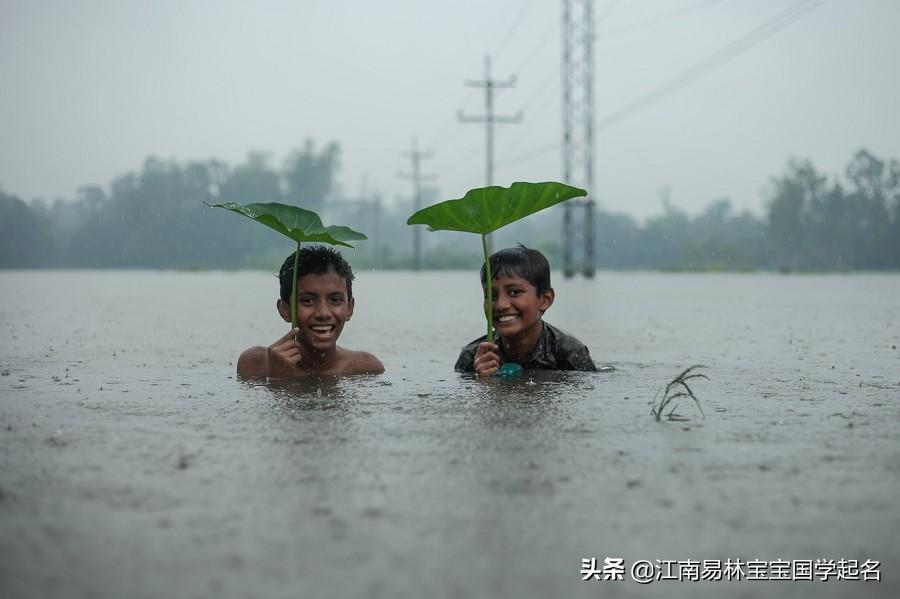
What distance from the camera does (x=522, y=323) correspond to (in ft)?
16.0

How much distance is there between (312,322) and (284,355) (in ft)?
1.01

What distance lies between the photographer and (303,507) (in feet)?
6.77

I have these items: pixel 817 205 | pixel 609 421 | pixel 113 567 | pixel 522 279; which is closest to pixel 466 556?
pixel 113 567

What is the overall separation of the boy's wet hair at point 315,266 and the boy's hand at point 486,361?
775 mm

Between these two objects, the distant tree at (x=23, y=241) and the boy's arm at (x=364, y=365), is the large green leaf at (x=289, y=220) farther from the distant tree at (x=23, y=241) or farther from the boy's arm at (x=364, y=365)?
the distant tree at (x=23, y=241)

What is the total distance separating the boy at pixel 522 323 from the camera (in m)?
4.77

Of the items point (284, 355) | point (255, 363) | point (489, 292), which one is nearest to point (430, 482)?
point (284, 355)

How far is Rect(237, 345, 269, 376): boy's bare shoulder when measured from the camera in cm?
493

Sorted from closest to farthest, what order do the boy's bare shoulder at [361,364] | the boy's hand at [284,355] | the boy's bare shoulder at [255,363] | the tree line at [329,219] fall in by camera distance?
A: the boy's hand at [284,355], the boy's bare shoulder at [255,363], the boy's bare shoulder at [361,364], the tree line at [329,219]

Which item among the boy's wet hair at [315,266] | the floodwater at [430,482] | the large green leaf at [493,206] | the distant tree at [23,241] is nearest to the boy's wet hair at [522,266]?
the large green leaf at [493,206]

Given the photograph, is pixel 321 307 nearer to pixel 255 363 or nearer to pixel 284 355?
pixel 284 355

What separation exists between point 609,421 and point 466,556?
5.47 ft

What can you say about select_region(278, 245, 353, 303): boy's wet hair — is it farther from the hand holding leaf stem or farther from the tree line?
the tree line

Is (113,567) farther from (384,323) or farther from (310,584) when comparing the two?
(384,323)
